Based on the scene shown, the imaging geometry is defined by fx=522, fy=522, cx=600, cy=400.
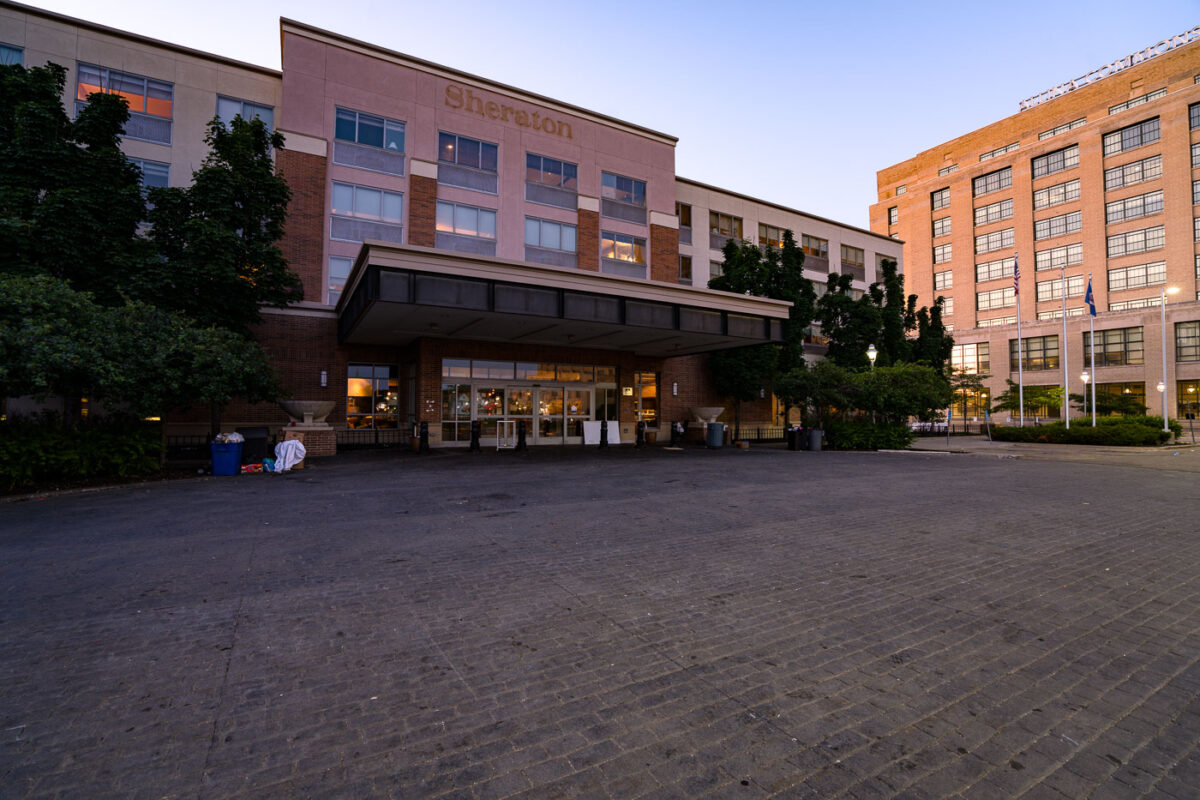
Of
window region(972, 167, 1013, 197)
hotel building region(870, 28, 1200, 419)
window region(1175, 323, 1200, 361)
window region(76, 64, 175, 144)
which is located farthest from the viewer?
window region(972, 167, 1013, 197)

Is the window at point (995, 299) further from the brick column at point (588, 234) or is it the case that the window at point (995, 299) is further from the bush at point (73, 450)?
the bush at point (73, 450)

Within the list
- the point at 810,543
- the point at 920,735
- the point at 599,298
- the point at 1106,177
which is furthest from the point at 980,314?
the point at 920,735

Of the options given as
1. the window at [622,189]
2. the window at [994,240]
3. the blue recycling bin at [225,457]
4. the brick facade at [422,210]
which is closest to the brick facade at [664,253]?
the window at [622,189]

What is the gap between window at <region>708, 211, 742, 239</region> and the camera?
33.6m

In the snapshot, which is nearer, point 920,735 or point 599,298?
point 920,735

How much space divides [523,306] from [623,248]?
1459cm

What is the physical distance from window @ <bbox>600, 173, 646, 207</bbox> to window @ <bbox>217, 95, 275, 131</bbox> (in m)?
15.5

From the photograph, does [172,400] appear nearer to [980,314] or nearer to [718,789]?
[718,789]

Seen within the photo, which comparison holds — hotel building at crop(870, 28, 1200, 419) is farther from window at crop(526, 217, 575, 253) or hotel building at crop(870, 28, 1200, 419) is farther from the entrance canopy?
window at crop(526, 217, 575, 253)

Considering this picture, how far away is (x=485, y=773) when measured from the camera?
2.38 m

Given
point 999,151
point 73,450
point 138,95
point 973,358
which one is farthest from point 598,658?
point 999,151

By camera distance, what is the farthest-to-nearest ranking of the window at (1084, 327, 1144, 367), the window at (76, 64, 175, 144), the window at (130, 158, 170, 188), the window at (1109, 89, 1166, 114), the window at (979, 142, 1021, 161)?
the window at (979, 142, 1021, 161) → the window at (1109, 89, 1166, 114) → the window at (1084, 327, 1144, 367) → the window at (130, 158, 170, 188) → the window at (76, 64, 175, 144)

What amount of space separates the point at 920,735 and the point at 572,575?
323cm

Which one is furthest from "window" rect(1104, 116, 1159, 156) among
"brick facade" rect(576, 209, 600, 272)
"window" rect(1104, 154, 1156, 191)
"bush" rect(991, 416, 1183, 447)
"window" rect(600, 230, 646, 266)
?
"brick facade" rect(576, 209, 600, 272)
